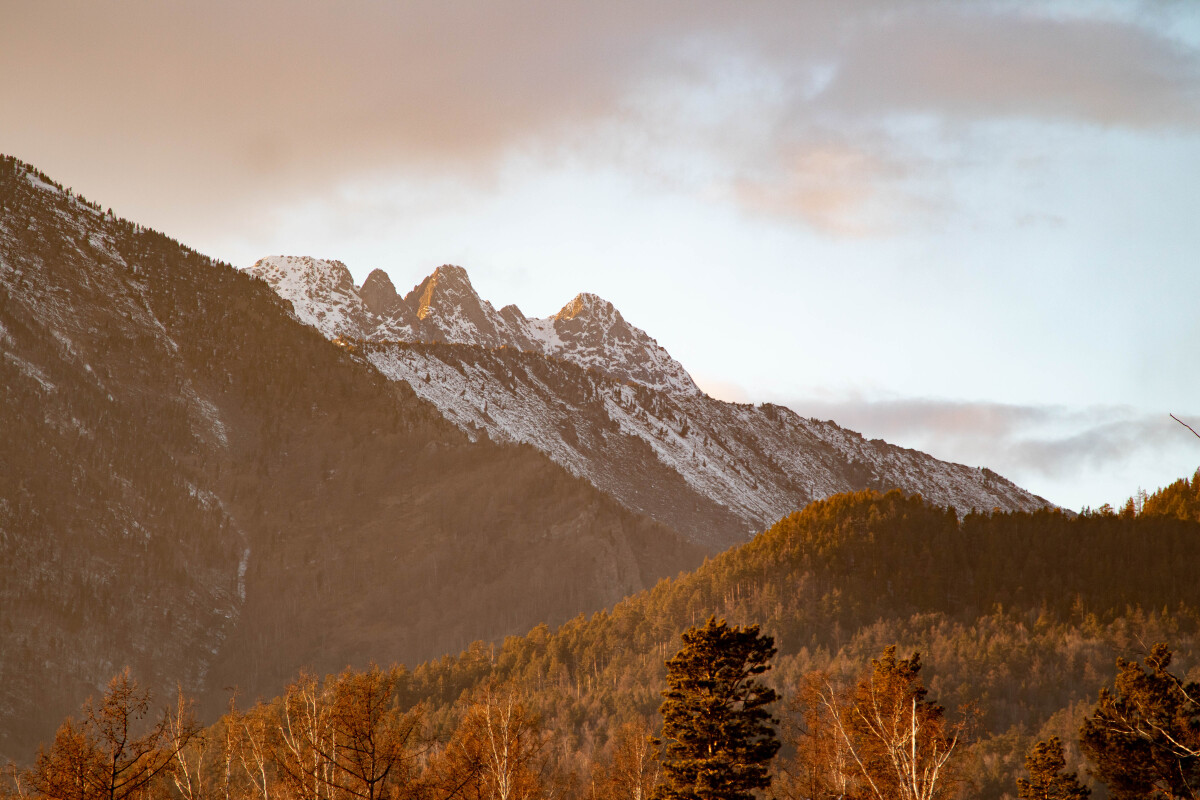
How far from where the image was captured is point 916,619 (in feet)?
575

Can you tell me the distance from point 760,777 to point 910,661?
1511 cm

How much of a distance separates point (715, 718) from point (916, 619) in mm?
143066

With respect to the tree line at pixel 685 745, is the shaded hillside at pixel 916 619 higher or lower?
higher

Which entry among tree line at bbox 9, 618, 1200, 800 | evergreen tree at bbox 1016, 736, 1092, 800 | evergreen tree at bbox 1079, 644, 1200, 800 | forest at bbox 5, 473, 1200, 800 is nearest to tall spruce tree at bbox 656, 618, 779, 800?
tree line at bbox 9, 618, 1200, 800

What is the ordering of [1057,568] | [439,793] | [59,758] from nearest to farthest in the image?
[59,758] < [439,793] < [1057,568]

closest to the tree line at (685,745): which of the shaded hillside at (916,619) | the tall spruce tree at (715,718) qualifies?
Answer: the tall spruce tree at (715,718)

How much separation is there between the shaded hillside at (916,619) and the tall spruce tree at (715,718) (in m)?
97.4

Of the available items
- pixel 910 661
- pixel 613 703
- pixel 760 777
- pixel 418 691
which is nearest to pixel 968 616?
pixel 613 703

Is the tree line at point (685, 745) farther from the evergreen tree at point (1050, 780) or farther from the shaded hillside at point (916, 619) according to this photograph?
the shaded hillside at point (916, 619)

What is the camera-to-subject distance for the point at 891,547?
195125 millimetres

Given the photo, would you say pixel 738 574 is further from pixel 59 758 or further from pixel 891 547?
pixel 59 758

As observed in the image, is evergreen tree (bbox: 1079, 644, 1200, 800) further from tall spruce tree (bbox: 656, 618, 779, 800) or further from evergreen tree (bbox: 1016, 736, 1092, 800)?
tall spruce tree (bbox: 656, 618, 779, 800)

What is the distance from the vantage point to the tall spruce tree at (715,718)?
4091cm

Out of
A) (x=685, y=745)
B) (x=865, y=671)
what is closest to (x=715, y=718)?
(x=685, y=745)
